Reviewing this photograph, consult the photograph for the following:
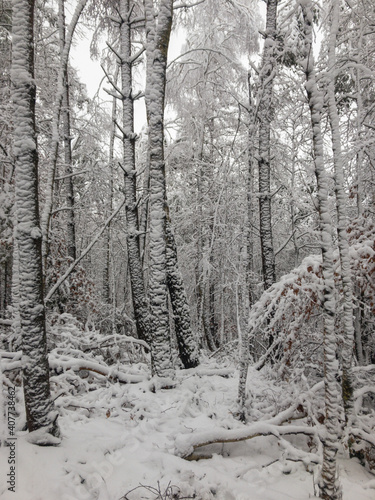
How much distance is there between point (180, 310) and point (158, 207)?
2.23 meters

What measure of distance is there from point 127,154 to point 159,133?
2587mm

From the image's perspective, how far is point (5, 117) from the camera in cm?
700

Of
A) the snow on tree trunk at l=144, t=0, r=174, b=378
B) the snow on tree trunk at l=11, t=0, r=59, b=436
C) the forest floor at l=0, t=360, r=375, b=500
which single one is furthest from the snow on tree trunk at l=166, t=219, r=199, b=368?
the snow on tree trunk at l=11, t=0, r=59, b=436

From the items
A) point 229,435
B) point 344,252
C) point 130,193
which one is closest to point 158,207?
point 130,193

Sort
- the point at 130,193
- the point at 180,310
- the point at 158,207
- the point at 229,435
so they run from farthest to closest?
the point at 130,193, the point at 180,310, the point at 158,207, the point at 229,435

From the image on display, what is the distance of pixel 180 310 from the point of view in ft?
20.8

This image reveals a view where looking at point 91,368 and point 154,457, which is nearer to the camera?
point 154,457

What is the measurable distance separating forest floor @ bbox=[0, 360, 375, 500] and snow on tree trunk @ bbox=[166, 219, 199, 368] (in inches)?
51.8

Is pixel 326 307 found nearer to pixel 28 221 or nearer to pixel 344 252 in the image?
pixel 344 252

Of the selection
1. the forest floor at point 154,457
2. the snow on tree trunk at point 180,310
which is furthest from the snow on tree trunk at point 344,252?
the snow on tree trunk at point 180,310

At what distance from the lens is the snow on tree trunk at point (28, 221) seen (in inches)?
111

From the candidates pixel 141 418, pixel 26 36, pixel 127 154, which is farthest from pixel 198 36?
pixel 141 418

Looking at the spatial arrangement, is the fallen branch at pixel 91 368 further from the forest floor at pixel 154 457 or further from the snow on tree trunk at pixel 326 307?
the snow on tree trunk at pixel 326 307

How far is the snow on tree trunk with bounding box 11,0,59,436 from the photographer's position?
9.27 ft
